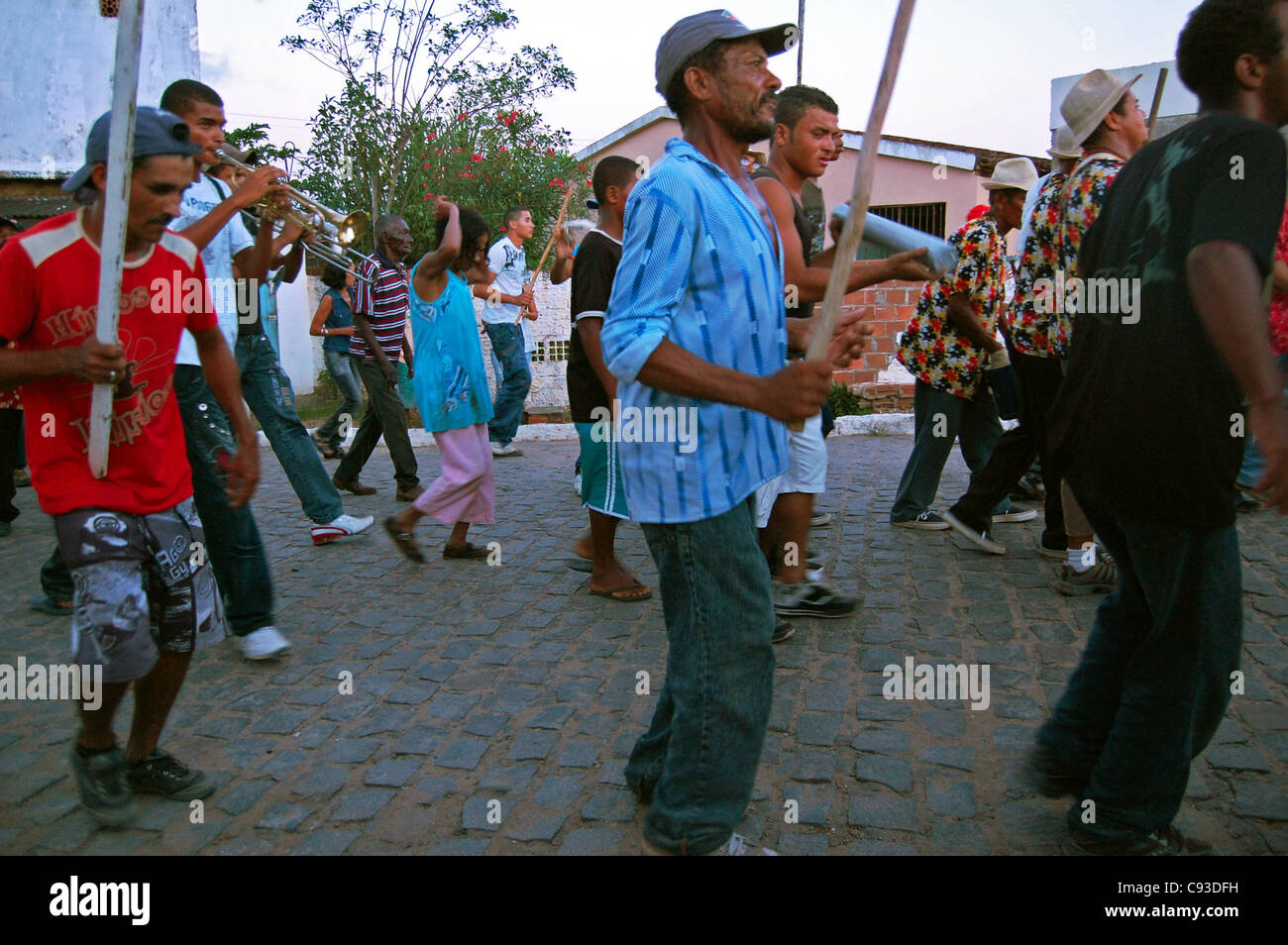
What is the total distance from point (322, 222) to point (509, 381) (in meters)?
3.10

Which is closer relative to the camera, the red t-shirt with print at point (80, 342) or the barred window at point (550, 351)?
the red t-shirt with print at point (80, 342)

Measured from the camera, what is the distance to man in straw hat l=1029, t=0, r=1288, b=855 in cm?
216

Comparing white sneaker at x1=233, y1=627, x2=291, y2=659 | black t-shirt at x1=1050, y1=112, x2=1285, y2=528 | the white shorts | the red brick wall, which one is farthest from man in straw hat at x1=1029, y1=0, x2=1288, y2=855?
the red brick wall

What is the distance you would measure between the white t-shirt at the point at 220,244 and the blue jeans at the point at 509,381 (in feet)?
14.6

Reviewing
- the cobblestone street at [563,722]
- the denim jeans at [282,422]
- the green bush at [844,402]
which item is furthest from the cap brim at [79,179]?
the green bush at [844,402]

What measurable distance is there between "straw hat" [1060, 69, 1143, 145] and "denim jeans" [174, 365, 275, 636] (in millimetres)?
3845

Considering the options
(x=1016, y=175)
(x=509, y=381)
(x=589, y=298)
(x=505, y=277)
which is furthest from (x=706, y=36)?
(x=505, y=277)

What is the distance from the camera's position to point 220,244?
4.50m

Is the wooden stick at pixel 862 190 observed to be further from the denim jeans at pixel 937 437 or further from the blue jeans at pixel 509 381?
the blue jeans at pixel 509 381

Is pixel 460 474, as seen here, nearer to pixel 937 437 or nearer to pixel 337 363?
pixel 937 437

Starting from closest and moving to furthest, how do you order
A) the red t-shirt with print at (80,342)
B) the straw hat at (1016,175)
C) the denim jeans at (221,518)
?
the red t-shirt with print at (80,342)
the denim jeans at (221,518)
the straw hat at (1016,175)

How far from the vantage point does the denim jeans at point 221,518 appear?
4.02 meters

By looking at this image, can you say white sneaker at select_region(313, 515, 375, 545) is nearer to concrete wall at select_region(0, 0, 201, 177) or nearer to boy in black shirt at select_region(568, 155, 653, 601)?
boy in black shirt at select_region(568, 155, 653, 601)

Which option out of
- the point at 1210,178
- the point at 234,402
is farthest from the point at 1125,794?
the point at 234,402
